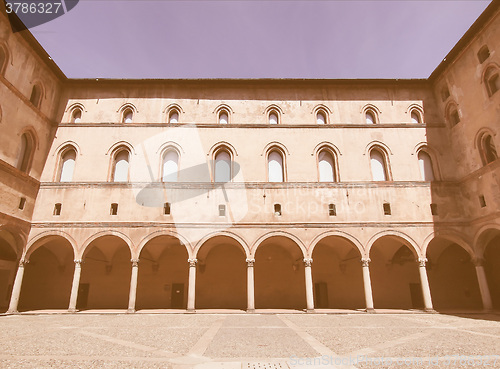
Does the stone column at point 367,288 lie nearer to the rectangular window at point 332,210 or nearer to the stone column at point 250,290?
the rectangular window at point 332,210

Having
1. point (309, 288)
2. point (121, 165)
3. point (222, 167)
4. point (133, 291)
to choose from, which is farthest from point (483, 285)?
point (121, 165)

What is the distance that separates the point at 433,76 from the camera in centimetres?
1975

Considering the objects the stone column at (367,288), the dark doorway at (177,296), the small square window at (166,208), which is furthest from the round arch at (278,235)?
the dark doorway at (177,296)

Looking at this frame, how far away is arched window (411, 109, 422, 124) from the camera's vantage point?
19.8 m

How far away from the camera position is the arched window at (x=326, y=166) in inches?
727

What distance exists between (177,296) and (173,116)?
11.4 metres

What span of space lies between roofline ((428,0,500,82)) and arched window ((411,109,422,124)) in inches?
92.0

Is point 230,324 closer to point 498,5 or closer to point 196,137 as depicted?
point 196,137

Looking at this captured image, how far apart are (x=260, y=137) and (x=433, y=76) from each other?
11.8 m

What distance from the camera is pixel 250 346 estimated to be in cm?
743

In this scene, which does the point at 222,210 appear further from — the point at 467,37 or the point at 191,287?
the point at 467,37

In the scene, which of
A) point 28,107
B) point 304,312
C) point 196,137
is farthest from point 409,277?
point 28,107

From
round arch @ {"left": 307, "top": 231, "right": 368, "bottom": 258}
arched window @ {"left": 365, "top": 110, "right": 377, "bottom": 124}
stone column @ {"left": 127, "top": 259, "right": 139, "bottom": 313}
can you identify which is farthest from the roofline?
stone column @ {"left": 127, "top": 259, "right": 139, "bottom": 313}

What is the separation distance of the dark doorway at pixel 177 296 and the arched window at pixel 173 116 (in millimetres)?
10391
